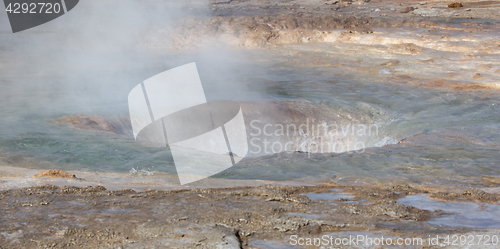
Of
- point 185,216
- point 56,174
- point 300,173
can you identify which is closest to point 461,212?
point 300,173

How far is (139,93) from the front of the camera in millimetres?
6031

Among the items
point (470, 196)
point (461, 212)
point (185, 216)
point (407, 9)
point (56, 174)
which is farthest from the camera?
point (407, 9)

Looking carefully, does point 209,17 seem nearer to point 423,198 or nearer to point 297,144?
point 297,144

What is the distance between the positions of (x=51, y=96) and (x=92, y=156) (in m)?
2.37

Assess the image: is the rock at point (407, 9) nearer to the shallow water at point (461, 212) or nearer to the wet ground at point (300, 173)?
the wet ground at point (300, 173)

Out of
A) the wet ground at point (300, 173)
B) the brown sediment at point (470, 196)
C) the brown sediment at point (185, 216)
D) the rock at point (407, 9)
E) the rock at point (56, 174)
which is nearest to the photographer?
the brown sediment at point (185, 216)

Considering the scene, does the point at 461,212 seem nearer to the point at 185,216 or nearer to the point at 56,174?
the point at 185,216

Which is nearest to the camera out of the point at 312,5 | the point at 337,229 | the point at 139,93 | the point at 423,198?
the point at 337,229

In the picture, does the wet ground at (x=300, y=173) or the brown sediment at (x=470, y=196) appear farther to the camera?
the brown sediment at (x=470, y=196)

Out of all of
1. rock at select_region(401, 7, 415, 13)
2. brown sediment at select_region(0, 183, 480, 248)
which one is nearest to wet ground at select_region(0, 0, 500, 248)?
brown sediment at select_region(0, 183, 480, 248)

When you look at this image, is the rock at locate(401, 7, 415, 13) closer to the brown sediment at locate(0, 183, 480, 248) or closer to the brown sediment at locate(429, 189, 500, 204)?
the brown sediment at locate(429, 189, 500, 204)

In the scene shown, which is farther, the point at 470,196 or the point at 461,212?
the point at 470,196

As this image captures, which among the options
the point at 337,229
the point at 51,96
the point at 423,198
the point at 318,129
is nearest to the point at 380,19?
the point at 318,129

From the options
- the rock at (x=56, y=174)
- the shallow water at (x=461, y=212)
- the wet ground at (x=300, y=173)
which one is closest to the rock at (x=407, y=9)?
the wet ground at (x=300, y=173)
